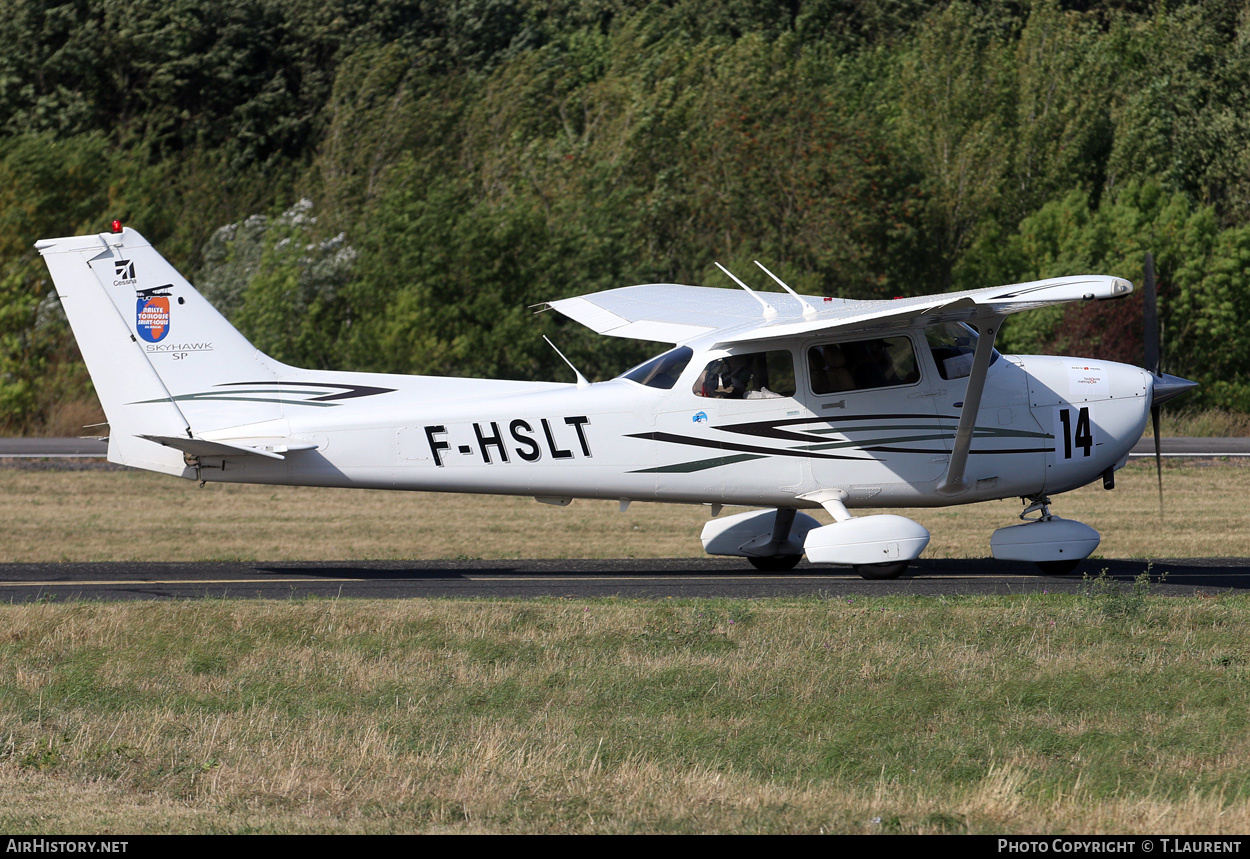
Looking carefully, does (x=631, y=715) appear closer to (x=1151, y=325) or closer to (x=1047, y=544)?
(x=1047, y=544)

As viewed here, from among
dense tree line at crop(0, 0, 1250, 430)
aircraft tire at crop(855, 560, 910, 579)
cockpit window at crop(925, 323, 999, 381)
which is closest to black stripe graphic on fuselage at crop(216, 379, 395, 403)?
aircraft tire at crop(855, 560, 910, 579)

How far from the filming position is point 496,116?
42688mm

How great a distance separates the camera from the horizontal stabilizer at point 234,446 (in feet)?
42.1

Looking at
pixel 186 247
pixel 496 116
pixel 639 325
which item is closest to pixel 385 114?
pixel 496 116

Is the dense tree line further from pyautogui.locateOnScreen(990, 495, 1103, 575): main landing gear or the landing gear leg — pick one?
pyautogui.locateOnScreen(990, 495, 1103, 575): main landing gear

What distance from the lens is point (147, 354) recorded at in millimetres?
13375

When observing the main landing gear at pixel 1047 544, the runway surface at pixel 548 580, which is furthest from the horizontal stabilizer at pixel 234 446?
the main landing gear at pixel 1047 544

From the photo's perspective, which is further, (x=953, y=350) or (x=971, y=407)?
(x=953, y=350)

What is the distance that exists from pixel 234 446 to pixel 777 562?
5.91 m

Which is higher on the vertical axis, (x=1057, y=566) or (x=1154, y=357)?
(x=1154, y=357)

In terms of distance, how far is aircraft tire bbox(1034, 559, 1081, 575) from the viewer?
13.8 m

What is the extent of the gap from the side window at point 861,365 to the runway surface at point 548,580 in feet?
6.49

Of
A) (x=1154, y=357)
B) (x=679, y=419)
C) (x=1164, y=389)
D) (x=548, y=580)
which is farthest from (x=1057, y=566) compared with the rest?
(x=548, y=580)

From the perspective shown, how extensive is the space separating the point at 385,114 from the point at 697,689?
3580cm
